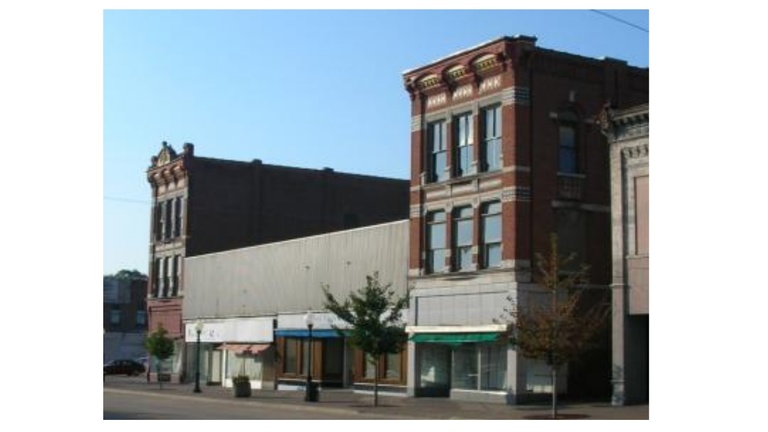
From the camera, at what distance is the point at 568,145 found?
41.1 m

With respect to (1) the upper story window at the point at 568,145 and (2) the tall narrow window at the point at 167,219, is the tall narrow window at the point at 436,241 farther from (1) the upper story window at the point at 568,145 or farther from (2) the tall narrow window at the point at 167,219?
(2) the tall narrow window at the point at 167,219

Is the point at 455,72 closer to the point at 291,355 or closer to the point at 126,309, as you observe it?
the point at 291,355

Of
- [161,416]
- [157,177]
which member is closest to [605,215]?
[161,416]

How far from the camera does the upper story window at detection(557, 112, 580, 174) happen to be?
40.7 meters

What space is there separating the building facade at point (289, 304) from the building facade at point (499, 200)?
2.28m

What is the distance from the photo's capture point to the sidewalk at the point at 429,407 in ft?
107

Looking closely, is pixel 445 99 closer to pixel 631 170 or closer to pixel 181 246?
pixel 631 170

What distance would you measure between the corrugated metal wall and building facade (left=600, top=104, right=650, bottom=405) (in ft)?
36.0

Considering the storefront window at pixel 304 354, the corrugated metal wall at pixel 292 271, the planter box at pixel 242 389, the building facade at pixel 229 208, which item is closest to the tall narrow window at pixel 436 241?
the corrugated metal wall at pixel 292 271

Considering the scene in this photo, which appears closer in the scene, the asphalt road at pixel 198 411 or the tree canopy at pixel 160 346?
the asphalt road at pixel 198 411

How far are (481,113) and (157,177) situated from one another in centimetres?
3246

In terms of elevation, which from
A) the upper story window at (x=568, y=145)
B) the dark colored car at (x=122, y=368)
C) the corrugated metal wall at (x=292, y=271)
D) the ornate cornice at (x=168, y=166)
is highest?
the ornate cornice at (x=168, y=166)

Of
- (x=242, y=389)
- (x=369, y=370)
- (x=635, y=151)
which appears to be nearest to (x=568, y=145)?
(x=635, y=151)

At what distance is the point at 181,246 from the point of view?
215 ft
